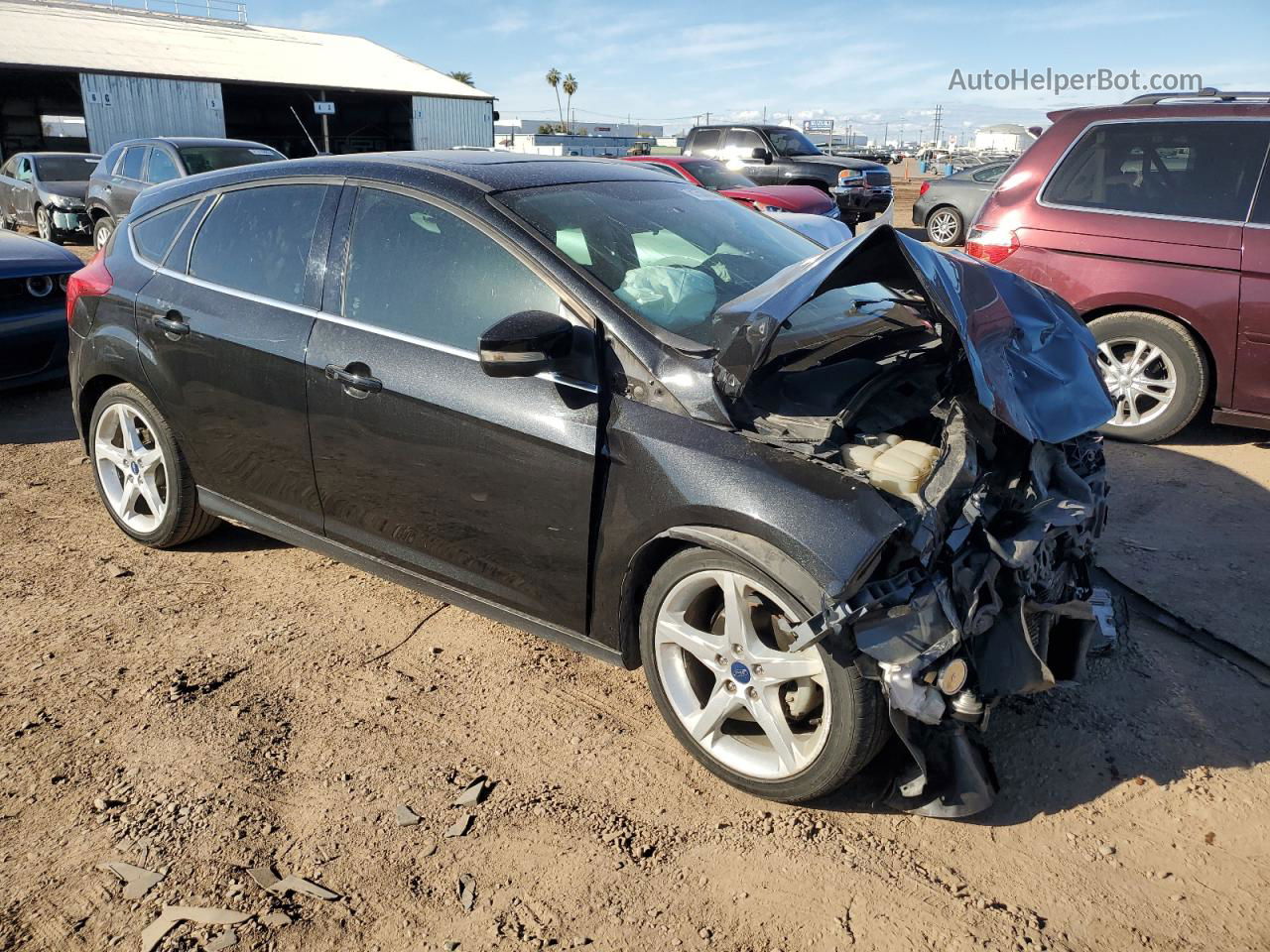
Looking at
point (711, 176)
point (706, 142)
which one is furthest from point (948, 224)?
point (711, 176)

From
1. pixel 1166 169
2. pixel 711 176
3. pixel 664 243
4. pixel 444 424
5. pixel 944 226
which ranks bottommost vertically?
pixel 944 226

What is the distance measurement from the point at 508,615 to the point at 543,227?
131 cm

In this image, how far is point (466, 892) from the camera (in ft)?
8.06

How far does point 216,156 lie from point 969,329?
38.4 feet

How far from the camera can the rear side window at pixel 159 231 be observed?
4152mm

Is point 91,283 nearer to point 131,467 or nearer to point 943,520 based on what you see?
point 131,467

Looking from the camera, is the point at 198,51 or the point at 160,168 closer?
the point at 160,168

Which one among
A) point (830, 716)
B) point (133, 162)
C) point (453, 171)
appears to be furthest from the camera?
point (133, 162)

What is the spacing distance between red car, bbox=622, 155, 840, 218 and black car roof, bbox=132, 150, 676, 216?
7011 mm

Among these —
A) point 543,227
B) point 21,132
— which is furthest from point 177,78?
point 543,227

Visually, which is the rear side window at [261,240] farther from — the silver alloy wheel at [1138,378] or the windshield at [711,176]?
the windshield at [711,176]

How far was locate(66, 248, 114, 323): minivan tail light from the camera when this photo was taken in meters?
4.30

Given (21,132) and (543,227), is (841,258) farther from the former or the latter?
(21,132)

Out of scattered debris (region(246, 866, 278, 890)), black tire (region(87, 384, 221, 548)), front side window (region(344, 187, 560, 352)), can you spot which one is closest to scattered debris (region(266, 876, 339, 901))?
scattered debris (region(246, 866, 278, 890))
